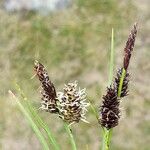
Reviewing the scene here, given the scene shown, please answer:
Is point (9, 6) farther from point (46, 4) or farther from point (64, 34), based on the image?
point (64, 34)

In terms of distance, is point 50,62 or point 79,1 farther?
point 79,1

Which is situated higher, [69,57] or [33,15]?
[33,15]

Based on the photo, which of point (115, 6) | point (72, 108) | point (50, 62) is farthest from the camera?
point (115, 6)

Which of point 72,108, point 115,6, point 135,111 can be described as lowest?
point 72,108

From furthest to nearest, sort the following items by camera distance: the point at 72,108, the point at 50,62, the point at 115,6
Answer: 1. the point at 115,6
2. the point at 50,62
3. the point at 72,108

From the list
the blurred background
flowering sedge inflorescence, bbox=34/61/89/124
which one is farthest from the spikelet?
the blurred background

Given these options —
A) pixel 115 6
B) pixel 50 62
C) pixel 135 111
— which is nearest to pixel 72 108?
pixel 135 111

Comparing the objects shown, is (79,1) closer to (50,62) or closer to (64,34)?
(64,34)

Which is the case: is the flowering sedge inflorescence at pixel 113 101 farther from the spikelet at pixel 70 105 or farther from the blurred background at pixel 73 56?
the blurred background at pixel 73 56
